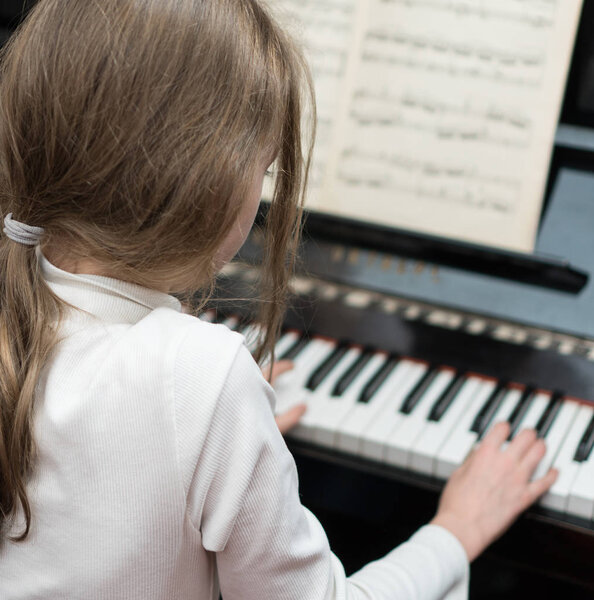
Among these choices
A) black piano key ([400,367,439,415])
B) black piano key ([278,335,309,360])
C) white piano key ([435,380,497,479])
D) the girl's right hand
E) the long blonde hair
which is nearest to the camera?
the long blonde hair

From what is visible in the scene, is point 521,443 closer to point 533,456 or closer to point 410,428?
point 533,456

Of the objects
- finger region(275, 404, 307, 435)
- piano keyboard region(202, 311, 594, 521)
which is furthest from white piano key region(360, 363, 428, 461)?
finger region(275, 404, 307, 435)

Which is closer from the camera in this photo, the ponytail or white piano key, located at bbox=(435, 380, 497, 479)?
the ponytail

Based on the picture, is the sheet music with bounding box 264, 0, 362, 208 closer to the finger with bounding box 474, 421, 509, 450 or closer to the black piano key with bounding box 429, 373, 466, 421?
the black piano key with bounding box 429, 373, 466, 421

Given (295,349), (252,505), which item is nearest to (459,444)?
(295,349)

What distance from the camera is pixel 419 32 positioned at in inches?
58.1

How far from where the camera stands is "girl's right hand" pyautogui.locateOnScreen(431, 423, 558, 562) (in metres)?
1.13

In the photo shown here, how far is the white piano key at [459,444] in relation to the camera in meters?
1.24

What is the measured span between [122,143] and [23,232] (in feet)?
0.50

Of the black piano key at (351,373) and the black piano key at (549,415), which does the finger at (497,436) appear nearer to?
the black piano key at (549,415)

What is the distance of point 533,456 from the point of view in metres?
1.22

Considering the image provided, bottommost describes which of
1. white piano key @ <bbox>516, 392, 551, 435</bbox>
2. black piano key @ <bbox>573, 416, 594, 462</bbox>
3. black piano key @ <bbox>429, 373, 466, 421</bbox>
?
black piano key @ <bbox>429, 373, 466, 421</bbox>

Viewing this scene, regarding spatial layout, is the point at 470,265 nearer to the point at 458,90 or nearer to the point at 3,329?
the point at 458,90

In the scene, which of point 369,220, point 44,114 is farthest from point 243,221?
point 369,220
